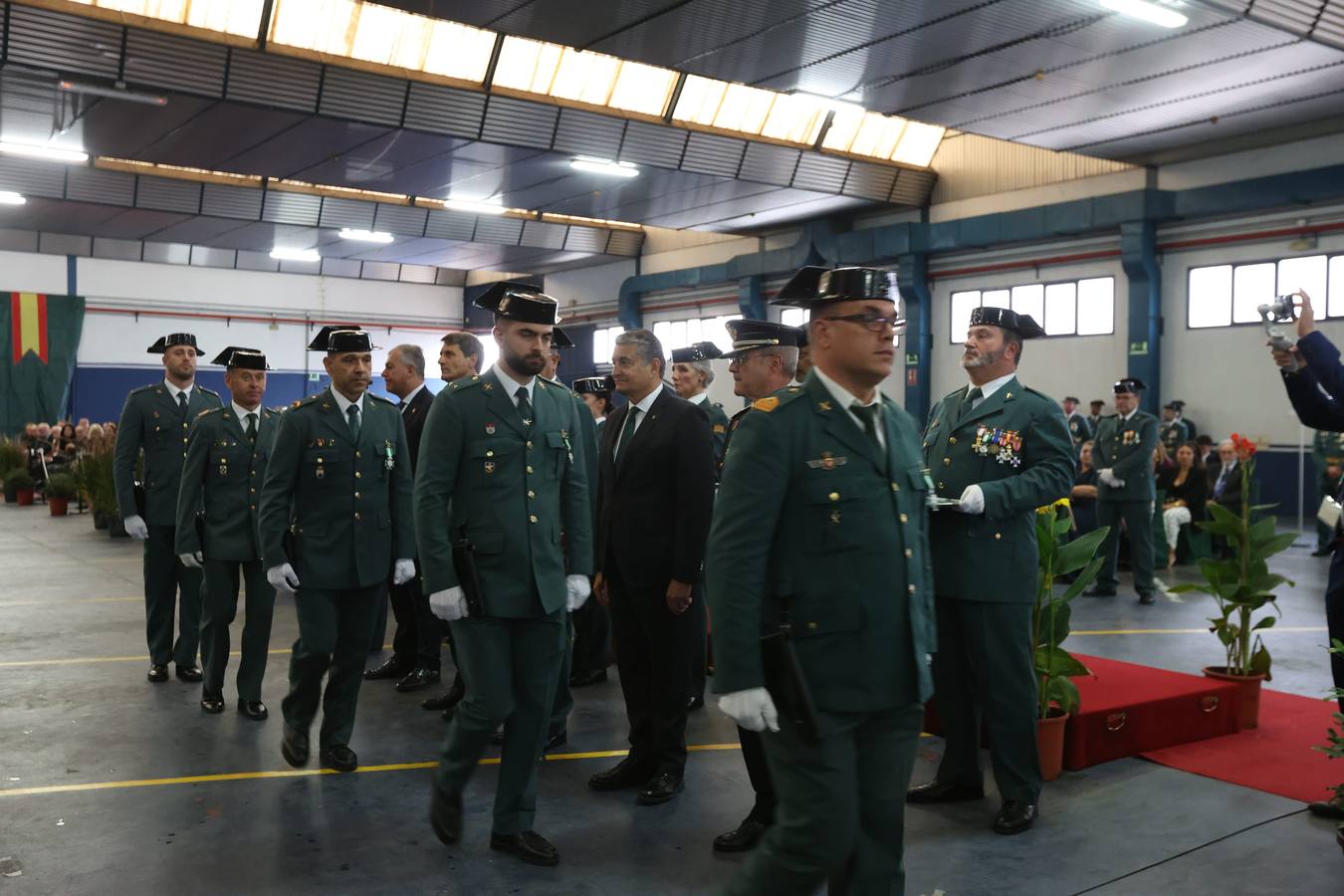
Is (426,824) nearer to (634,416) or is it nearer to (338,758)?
(338,758)

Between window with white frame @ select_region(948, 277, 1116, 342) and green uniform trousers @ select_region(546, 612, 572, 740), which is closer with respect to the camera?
green uniform trousers @ select_region(546, 612, 572, 740)

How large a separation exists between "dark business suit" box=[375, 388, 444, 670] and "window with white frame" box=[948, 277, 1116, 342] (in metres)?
11.2

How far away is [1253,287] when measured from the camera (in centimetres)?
1470

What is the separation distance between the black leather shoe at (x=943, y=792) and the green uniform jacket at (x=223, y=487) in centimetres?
339

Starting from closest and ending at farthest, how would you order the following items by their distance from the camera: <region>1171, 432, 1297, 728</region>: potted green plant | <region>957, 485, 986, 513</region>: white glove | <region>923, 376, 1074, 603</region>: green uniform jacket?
<region>957, 485, 986, 513</region>: white glove → <region>923, 376, 1074, 603</region>: green uniform jacket → <region>1171, 432, 1297, 728</region>: potted green plant

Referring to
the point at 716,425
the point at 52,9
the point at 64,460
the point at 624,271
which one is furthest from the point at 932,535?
the point at 624,271

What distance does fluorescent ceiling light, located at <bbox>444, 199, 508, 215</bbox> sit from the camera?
63.4 ft

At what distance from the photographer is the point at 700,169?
15.8 metres

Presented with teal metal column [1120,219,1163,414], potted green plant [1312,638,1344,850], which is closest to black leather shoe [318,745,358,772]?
potted green plant [1312,638,1344,850]

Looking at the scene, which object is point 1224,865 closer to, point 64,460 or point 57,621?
point 57,621

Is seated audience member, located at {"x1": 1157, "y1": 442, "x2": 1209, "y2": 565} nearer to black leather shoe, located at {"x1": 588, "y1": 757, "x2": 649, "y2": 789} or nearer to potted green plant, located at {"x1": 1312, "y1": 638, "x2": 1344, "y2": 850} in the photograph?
potted green plant, located at {"x1": 1312, "y1": 638, "x2": 1344, "y2": 850}

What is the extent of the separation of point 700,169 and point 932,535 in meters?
12.6

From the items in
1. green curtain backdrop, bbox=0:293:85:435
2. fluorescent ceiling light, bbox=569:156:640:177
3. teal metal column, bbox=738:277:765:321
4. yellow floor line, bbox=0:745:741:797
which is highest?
fluorescent ceiling light, bbox=569:156:640:177

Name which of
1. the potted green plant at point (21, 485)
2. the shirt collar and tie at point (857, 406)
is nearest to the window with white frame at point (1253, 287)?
the shirt collar and tie at point (857, 406)
